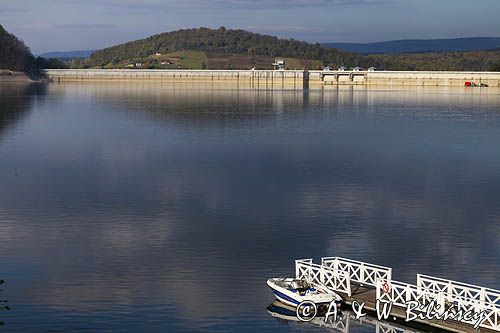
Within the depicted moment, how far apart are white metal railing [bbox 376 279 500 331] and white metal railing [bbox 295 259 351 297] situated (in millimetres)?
1594

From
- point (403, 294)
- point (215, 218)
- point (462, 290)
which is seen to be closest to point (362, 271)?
point (403, 294)

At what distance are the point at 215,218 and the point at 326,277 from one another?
16252 millimetres

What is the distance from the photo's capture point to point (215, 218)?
52.4 meters

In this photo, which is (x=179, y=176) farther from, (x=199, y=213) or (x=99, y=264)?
(x=99, y=264)

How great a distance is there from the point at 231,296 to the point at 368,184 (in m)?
30.5

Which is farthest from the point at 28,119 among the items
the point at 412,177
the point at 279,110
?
the point at 412,177

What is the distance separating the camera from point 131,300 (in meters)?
36.4

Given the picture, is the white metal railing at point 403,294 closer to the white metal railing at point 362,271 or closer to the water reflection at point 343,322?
the white metal railing at point 362,271

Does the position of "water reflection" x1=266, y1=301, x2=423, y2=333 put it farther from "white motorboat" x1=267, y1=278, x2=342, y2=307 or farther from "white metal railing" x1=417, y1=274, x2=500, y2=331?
"white metal railing" x1=417, y1=274, x2=500, y2=331

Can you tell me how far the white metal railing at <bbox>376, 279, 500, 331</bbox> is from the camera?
3150 cm

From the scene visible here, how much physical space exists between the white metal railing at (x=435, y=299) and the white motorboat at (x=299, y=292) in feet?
6.40

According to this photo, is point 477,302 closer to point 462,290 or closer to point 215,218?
point 462,290

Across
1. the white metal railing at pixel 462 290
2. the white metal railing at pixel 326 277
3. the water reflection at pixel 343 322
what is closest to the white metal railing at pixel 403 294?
the white metal railing at pixel 462 290

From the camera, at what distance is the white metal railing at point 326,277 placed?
3581 cm
